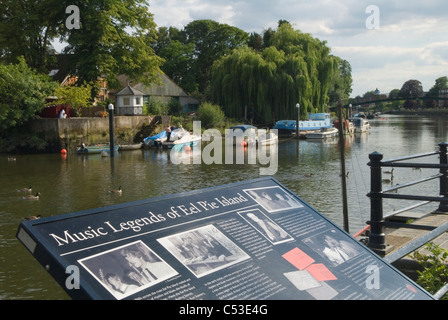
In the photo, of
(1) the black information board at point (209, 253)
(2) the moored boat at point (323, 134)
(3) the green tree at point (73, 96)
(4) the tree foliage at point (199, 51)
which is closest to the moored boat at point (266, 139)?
(2) the moored boat at point (323, 134)

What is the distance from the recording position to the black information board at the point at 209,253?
273 cm

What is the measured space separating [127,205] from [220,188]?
0.79 meters

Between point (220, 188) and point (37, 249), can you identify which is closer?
point (37, 249)

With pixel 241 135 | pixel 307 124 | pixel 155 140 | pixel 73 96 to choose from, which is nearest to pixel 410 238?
pixel 155 140

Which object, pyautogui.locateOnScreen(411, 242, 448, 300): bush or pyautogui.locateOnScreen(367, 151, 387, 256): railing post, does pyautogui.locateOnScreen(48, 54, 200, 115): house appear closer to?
pyautogui.locateOnScreen(367, 151, 387, 256): railing post

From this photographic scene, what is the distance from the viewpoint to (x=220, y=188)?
377cm

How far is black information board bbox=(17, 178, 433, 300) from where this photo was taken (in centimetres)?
273

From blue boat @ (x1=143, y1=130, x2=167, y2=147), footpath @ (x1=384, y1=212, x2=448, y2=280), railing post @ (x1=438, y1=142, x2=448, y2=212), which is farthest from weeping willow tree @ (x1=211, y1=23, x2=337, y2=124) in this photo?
railing post @ (x1=438, y1=142, x2=448, y2=212)

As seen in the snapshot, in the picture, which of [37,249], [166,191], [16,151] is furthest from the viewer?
[16,151]

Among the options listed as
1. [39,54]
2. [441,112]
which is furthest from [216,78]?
[441,112]

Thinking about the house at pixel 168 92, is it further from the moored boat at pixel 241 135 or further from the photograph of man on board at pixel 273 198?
the photograph of man on board at pixel 273 198
